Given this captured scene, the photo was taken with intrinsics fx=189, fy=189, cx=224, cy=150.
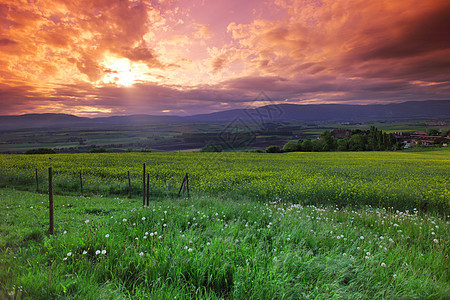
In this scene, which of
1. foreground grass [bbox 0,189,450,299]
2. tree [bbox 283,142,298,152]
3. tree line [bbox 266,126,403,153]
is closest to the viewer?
foreground grass [bbox 0,189,450,299]

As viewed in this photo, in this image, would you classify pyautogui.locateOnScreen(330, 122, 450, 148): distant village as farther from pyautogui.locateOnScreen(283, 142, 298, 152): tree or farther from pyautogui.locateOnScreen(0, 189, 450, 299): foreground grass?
pyautogui.locateOnScreen(0, 189, 450, 299): foreground grass

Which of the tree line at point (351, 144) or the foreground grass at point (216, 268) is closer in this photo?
the foreground grass at point (216, 268)

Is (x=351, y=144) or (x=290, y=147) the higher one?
(x=351, y=144)

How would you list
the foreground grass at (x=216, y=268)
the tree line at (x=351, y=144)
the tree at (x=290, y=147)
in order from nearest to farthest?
1. the foreground grass at (x=216, y=268)
2. the tree at (x=290, y=147)
3. the tree line at (x=351, y=144)

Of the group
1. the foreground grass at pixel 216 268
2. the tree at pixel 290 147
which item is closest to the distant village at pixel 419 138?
the tree at pixel 290 147

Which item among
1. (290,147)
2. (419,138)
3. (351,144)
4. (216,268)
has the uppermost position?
(216,268)

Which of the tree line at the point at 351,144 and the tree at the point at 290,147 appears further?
the tree line at the point at 351,144

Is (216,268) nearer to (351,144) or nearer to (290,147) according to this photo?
(290,147)

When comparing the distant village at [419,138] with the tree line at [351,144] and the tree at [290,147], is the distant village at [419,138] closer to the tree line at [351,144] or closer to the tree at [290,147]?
the tree line at [351,144]

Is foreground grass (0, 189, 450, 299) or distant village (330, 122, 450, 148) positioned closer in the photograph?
foreground grass (0, 189, 450, 299)


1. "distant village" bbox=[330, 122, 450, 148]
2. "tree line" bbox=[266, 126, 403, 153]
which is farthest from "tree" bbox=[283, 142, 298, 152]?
"distant village" bbox=[330, 122, 450, 148]

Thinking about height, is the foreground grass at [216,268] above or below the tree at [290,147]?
above

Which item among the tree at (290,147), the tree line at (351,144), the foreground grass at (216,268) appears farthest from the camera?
the tree line at (351,144)

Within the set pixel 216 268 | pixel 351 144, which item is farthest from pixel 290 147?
pixel 216 268
